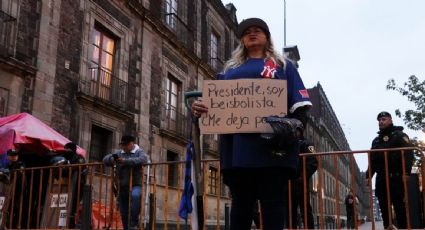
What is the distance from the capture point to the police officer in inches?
235

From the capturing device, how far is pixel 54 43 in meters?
12.3

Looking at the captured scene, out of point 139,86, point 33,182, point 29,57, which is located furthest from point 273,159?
point 139,86

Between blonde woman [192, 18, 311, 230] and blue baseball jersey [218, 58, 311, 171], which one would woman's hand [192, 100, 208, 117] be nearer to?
blonde woman [192, 18, 311, 230]

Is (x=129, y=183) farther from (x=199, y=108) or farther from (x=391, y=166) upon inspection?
(x=199, y=108)

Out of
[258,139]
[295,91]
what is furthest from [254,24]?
[258,139]

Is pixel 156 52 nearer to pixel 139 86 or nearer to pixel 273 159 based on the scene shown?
pixel 139 86

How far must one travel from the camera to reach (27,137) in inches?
301

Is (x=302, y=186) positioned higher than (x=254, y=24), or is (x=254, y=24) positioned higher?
(x=254, y=24)

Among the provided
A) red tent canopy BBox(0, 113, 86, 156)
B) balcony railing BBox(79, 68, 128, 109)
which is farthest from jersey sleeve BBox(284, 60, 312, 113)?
balcony railing BBox(79, 68, 128, 109)

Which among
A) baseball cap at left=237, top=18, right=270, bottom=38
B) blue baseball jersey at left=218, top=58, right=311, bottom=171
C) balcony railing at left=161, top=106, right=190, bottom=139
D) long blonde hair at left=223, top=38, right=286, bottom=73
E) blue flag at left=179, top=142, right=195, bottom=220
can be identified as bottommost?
blue flag at left=179, top=142, right=195, bottom=220

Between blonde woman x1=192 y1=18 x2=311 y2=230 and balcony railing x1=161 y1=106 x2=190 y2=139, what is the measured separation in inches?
570

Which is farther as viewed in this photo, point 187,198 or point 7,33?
point 7,33

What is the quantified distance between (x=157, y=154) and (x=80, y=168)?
33.3ft

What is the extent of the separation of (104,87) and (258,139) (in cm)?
1189
